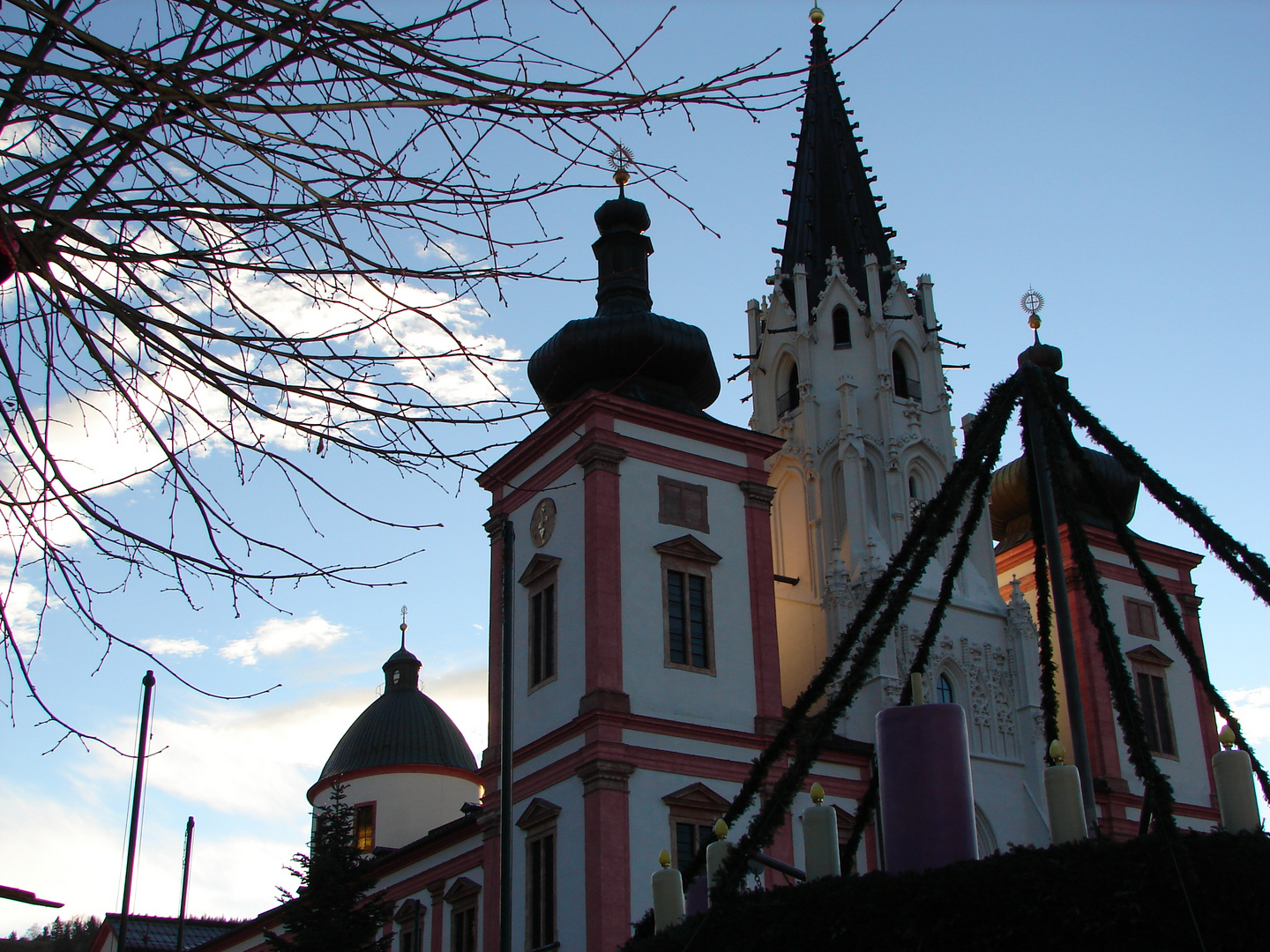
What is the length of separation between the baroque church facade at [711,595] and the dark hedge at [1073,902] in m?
10.7

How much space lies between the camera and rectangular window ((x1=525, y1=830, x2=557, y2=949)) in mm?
22219

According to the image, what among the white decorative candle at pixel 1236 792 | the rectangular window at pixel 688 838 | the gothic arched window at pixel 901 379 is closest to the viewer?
the white decorative candle at pixel 1236 792

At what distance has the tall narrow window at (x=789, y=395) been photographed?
32125 mm

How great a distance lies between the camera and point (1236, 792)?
7730mm

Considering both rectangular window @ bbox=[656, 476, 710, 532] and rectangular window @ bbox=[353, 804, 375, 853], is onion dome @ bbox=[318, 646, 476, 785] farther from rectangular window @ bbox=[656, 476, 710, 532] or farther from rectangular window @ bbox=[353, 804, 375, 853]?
rectangular window @ bbox=[656, 476, 710, 532]

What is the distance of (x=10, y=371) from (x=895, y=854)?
17.6ft

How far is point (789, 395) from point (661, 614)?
978cm

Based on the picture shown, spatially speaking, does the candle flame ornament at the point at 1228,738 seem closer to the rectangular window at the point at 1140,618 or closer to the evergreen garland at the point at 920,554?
the evergreen garland at the point at 920,554

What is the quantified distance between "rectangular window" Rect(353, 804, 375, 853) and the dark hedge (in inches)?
1411


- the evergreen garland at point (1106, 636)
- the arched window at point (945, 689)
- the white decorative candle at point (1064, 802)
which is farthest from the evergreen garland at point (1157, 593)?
the arched window at point (945, 689)

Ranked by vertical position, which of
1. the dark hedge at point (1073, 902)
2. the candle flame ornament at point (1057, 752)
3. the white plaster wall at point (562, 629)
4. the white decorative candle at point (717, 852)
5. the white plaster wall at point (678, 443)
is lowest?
the dark hedge at point (1073, 902)

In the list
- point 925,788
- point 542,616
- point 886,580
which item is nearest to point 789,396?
point 542,616

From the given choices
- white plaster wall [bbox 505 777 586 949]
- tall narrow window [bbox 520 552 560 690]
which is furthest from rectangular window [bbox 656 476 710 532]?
white plaster wall [bbox 505 777 586 949]

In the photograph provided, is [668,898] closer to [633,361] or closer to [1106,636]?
[1106,636]
